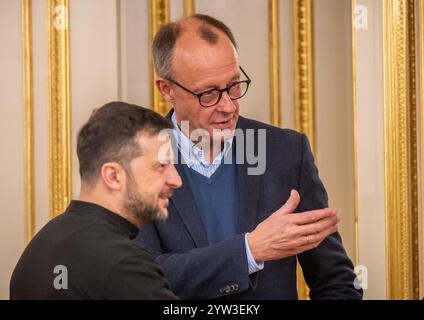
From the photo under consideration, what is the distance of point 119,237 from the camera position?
1111 millimetres

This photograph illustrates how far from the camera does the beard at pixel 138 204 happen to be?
1187 millimetres

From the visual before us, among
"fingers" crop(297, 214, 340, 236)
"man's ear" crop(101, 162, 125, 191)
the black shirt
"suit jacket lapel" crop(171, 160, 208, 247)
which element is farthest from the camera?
"suit jacket lapel" crop(171, 160, 208, 247)

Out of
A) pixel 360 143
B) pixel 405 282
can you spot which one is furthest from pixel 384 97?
pixel 405 282

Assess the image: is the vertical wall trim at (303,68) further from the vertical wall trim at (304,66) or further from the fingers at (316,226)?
the fingers at (316,226)

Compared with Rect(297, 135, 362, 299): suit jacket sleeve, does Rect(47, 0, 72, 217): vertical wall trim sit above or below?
above

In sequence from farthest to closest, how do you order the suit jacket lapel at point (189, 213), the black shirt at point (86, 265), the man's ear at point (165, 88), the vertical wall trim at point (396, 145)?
the vertical wall trim at point (396, 145)
the man's ear at point (165, 88)
the suit jacket lapel at point (189, 213)
the black shirt at point (86, 265)

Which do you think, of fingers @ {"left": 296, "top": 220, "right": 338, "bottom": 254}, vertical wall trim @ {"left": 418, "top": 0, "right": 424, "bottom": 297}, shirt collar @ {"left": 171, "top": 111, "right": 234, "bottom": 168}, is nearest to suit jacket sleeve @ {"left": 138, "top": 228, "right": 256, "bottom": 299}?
fingers @ {"left": 296, "top": 220, "right": 338, "bottom": 254}

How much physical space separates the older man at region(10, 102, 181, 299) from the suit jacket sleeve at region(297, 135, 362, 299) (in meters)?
0.34

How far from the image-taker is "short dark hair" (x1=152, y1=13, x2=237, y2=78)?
150 centimetres

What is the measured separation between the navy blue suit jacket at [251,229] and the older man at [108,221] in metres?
0.18

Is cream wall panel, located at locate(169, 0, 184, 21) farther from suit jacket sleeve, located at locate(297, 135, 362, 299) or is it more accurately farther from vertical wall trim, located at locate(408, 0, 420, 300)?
suit jacket sleeve, located at locate(297, 135, 362, 299)

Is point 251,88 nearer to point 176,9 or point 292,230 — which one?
point 176,9

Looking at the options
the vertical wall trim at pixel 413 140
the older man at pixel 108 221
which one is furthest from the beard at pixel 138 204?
the vertical wall trim at pixel 413 140

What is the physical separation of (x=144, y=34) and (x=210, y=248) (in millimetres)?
824
